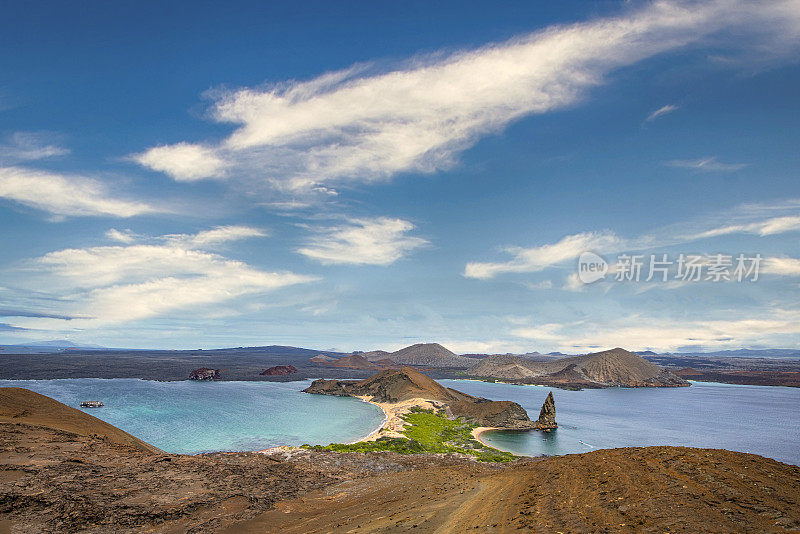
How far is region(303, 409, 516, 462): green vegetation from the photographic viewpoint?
53281 mm

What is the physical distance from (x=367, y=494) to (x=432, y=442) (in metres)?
38.3

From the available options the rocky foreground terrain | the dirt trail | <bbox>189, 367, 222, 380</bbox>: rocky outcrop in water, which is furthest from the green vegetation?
<bbox>189, 367, 222, 380</bbox>: rocky outcrop in water

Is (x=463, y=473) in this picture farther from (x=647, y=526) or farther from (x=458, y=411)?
(x=458, y=411)

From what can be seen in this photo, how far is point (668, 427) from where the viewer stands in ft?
299

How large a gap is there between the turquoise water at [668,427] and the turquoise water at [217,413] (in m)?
35.6

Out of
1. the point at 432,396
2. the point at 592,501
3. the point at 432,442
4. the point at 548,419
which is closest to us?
the point at 592,501

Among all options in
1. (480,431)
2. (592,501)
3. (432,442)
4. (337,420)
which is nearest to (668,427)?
(480,431)

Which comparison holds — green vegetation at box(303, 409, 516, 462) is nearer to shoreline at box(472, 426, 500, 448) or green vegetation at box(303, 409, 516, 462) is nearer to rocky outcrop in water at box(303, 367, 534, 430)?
shoreline at box(472, 426, 500, 448)

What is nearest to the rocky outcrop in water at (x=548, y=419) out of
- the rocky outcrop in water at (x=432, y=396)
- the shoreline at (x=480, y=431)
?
the rocky outcrop in water at (x=432, y=396)

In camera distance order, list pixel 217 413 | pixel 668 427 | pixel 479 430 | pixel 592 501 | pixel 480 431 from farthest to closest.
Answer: pixel 668 427 → pixel 217 413 → pixel 479 430 → pixel 480 431 → pixel 592 501

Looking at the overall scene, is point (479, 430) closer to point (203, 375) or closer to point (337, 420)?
point (337, 420)

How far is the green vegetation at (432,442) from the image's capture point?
5328cm

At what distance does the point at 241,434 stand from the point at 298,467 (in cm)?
3780

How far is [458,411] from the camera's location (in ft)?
294
